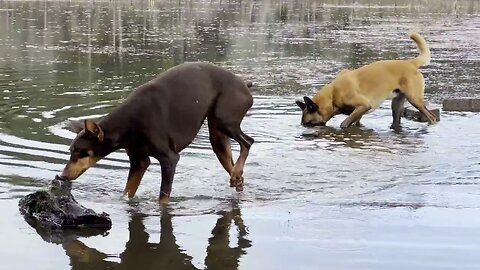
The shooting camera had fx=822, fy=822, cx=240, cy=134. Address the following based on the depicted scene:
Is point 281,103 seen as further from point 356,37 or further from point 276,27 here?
point 276,27

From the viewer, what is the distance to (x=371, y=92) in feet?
43.3

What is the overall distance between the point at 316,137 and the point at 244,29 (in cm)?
2607

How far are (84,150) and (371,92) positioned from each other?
679cm

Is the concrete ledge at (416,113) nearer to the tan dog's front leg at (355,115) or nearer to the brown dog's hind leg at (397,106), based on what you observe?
the brown dog's hind leg at (397,106)

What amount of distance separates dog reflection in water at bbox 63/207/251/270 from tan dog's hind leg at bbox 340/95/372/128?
640 centimetres

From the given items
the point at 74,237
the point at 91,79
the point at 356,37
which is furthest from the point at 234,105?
the point at 356,37

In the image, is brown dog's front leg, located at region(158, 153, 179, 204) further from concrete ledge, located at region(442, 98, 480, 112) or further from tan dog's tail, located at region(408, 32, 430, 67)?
concrete ledge, located at region(442, 98, 480, 112)

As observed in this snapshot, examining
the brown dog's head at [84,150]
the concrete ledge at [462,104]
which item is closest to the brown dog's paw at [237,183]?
the brown dog's head at [84,150]

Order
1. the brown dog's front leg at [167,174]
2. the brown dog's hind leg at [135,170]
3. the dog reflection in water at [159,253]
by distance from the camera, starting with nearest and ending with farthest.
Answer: the dog reflection in water at [159,253] → the brown dog's front leg at [167,174] → the brown dog's hind leg at [135,170]

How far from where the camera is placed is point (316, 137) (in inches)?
470

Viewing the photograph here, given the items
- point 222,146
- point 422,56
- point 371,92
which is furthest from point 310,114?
point 222,146

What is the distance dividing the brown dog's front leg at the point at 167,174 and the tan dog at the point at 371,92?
5601 millimetres

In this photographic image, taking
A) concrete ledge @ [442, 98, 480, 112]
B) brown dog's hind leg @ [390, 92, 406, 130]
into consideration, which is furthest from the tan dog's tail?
concrete ledge @ [442, 98, 480, 112]

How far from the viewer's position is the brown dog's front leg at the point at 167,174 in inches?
299
